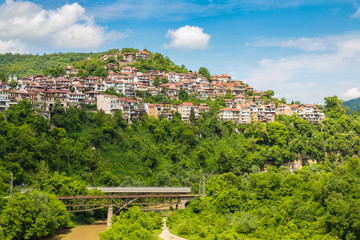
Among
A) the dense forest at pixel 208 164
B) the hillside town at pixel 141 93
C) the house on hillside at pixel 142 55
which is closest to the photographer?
the dense forest at pixel 208 164

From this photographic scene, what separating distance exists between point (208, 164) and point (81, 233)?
34.7 metres

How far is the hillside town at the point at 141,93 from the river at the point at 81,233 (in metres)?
29.1

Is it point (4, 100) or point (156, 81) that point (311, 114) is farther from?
point (4, 100)

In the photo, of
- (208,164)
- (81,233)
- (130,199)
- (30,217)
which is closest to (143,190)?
(130,199)

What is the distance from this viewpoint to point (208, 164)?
70.8m

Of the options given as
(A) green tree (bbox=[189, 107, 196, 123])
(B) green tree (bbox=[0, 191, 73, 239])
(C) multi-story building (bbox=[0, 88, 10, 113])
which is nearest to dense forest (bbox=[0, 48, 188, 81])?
(C) multi-story building (bbox=[0, 88, 10, 113])

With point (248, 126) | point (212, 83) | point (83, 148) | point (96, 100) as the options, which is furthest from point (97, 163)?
point (212, 83)

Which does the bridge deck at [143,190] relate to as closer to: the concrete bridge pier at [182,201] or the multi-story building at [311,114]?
the concrete bridge pier at [182,201]

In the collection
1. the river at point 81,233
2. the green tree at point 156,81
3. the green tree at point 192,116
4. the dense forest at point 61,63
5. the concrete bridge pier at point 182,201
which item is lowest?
the river at point 81,233

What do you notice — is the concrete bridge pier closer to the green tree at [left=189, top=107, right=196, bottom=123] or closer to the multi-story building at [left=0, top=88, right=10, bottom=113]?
the green tree at [left=189, top=107, right=196, bottom=123]

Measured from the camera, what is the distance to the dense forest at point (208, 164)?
125 feet

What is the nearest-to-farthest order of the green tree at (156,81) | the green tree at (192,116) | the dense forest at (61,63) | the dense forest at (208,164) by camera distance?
the dense forest at (208,164)
the green tree at (192,116)
the dense forest at (61,63)
the green tree at (156,81)

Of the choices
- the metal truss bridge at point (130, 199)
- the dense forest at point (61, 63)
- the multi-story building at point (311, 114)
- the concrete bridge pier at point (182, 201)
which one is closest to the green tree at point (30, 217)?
the metal truss bridge at point (130, 199)

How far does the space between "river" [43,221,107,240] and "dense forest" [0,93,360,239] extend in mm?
1260
